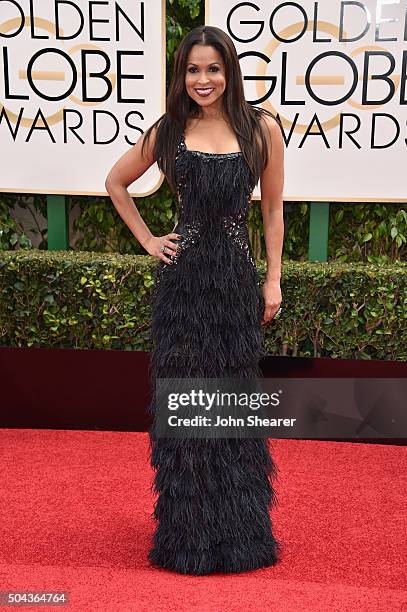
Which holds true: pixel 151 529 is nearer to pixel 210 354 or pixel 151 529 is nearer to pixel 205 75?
pixel 210 354

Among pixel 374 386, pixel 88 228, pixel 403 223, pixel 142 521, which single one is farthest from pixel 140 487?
pixel 403 223

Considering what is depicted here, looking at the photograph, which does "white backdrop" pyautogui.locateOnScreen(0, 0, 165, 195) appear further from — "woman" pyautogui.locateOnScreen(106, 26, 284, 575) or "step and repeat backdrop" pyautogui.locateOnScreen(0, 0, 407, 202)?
"woman" pyautogui.locateOnScreen(106, 26, 284, 575)

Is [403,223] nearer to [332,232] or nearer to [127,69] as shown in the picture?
[332,232]

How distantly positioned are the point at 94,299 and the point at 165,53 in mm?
1442

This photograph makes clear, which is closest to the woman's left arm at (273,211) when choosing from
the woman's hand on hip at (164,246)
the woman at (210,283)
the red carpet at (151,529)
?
the woman at (210,283)

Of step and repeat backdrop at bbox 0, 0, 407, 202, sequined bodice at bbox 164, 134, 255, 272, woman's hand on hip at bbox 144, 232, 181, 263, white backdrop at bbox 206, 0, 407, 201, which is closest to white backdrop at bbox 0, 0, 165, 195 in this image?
step and repeat backdrop at bbox 0, 0, 407, 202

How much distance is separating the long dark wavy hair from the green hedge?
1.66 m

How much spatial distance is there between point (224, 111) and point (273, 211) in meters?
0.39

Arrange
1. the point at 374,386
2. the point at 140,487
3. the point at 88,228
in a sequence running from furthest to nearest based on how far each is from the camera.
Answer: the point at 88,228, the point at 374,386, the point at 140,487

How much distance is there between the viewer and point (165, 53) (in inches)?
162

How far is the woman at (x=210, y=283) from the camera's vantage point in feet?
7.78

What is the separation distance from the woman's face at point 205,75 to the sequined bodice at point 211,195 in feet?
0.50

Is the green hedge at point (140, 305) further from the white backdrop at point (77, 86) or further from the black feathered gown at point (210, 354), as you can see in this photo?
the black feathered gown at point (210, 354)

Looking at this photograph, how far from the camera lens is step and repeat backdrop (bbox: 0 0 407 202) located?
3971 mm
